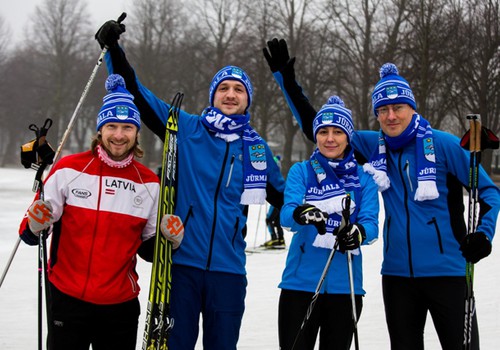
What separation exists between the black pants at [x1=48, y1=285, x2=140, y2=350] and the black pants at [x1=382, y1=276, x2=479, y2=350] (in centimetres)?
155

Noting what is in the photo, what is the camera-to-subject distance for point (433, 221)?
11.4 feet

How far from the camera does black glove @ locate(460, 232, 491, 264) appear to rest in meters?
3.15

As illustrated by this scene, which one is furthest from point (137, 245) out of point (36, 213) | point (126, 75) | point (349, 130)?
point (349, 130)

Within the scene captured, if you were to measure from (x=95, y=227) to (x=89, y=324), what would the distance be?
1.72 ft

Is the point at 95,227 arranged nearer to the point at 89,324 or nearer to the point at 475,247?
the point at 89,324

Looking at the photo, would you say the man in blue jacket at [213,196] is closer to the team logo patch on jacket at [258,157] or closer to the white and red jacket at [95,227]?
the team logo patch on jacket at [258,157]

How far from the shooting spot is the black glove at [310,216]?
2967 millimetres

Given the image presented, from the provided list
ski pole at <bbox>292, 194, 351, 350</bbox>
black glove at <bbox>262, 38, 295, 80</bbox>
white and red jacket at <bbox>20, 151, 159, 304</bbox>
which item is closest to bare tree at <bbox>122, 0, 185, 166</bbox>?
black glove at <bbox>262, 38, 295, 80</bbox>

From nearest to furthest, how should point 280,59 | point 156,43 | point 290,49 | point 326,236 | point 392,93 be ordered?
point 326,236 < point 392,93 < point 280,59 < point 290,49 < point 156,43

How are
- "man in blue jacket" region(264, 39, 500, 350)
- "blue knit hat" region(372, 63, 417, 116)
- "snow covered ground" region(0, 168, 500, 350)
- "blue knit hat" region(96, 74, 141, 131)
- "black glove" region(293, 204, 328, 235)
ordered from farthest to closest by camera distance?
"snow covered ground" region(0, 168, 500, 350), "blue knit hat" region(372, 63, 417, 116), "man in blue jacket" region(264, 39, 500, 350), "blue knit hat" region(96, 74, 141, 131), "black glove" region(293, 204, 328, 235)

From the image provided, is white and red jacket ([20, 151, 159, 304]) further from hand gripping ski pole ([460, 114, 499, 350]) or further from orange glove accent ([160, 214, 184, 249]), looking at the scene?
hand gripping ski pole ([460, 114, 499, 350])

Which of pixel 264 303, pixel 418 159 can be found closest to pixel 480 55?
pixel 264 303

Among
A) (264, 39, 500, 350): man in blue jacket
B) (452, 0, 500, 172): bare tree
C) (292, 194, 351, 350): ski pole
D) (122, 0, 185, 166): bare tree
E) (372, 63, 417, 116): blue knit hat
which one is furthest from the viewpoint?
(122, 0, 185, 166): bare tree

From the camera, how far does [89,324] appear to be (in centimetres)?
314
